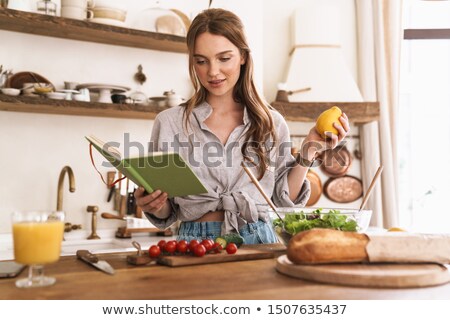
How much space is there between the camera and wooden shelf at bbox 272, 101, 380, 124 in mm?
3727

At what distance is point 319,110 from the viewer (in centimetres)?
376

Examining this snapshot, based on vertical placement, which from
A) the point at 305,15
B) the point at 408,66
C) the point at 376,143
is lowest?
the point at 376,143

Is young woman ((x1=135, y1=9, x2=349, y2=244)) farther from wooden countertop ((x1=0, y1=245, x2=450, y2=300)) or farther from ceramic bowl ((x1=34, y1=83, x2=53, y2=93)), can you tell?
ceramic bowl ((x1=34, y1=83, x2=53, y2=93))

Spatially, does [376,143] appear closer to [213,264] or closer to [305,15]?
[305,15]

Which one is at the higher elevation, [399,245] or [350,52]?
[350,52]

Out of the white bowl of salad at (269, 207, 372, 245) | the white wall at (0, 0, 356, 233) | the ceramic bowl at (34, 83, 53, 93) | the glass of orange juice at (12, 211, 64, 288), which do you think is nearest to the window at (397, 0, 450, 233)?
the white wall at (0, 0, 356, 233)

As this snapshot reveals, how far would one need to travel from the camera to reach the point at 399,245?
1168mm

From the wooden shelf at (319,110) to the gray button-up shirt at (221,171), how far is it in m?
1.63

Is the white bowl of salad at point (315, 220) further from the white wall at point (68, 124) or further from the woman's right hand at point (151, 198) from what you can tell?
the white wall at point (68, 124)

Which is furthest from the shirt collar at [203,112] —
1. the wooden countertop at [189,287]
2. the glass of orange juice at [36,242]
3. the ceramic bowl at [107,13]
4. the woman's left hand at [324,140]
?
the ceramic bowl at [107,13]

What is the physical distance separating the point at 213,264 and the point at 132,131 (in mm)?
2254

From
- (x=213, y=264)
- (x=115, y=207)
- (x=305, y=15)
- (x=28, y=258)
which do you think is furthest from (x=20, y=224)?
(x=305, y=15)

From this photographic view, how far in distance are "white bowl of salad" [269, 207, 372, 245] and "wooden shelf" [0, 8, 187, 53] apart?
6.67 feet

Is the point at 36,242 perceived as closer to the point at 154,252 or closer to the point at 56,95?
the point at 154,252
